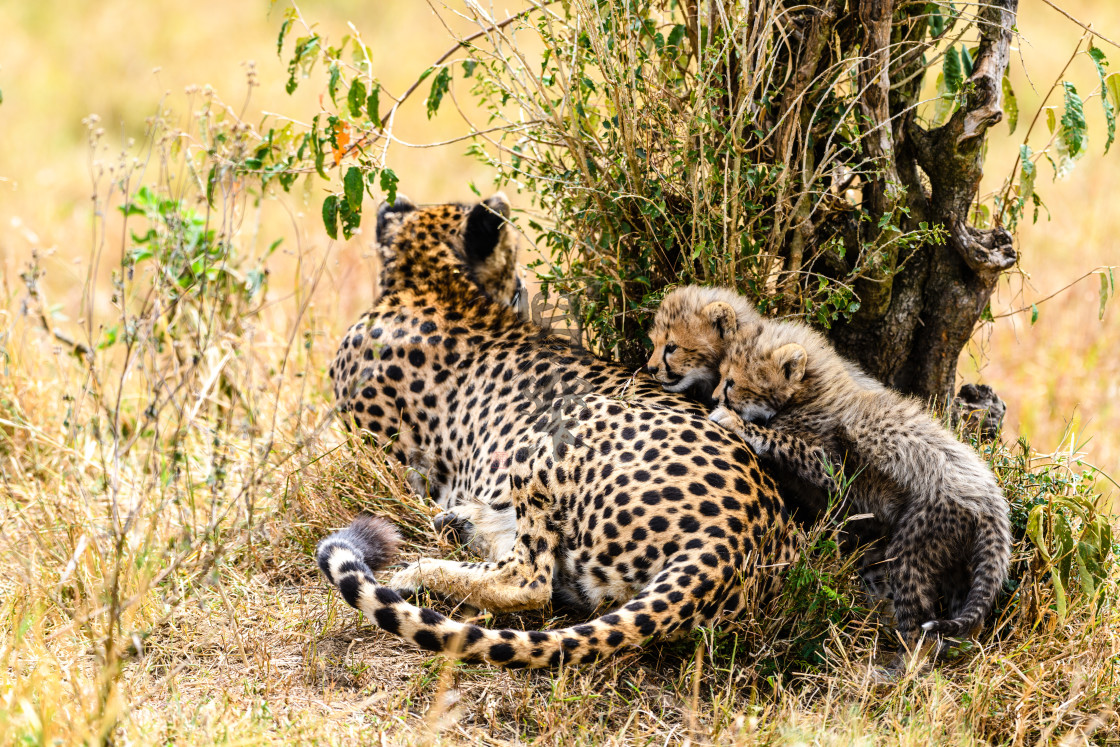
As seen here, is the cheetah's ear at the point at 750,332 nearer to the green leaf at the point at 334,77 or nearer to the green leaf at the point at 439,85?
the green leaf at the point at 439,85

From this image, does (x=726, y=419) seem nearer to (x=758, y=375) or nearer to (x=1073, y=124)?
(x=758, y=375)

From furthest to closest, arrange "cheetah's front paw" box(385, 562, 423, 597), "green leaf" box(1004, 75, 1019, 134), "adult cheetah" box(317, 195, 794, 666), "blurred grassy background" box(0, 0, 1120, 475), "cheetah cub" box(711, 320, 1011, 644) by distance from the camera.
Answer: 1. "blurred grassy background" box(0, 0, 1120, 475)
2. "green leaf" box(1004, 75, 1019, 134)
3. "cheetah's front paw" box(385, 562, 423, 597)
4. "cheetah cub" box(711, 320, 1011, 644)
5. "adult cheetah" box(317, 195, 794, 666)

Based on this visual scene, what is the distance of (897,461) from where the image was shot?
2.99m

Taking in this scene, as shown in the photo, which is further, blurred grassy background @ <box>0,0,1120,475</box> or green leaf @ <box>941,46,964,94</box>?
blurred grassy background @ <box>0,0,1120,475</box>

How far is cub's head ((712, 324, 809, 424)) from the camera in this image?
124 inches

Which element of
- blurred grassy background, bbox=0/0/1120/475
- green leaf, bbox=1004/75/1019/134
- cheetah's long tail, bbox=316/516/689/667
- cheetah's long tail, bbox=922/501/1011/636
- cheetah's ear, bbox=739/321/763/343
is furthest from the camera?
blurred grassy background, bbox=0/0/1120/475

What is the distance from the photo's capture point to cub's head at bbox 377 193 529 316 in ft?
12.5

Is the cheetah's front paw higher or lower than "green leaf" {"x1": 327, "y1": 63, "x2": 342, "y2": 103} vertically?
lower

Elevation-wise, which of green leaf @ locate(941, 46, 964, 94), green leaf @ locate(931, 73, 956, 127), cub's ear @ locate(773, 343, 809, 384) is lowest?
cub's ear @ locate(773, 343, 809, 384)

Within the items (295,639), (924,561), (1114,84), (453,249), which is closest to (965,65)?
(1114,84)

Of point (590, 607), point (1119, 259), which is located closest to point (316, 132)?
point (590, 607)

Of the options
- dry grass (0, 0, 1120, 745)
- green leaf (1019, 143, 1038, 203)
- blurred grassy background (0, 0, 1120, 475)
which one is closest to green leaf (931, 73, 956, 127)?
green leaf (1019, 143, 1038, 203)

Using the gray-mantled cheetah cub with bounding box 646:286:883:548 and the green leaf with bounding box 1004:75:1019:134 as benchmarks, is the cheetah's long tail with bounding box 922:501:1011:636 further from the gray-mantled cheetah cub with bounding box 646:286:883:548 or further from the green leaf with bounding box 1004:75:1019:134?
the green leaf with bounding box 1004:75:1019:134

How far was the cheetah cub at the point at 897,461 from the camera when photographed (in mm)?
2865
